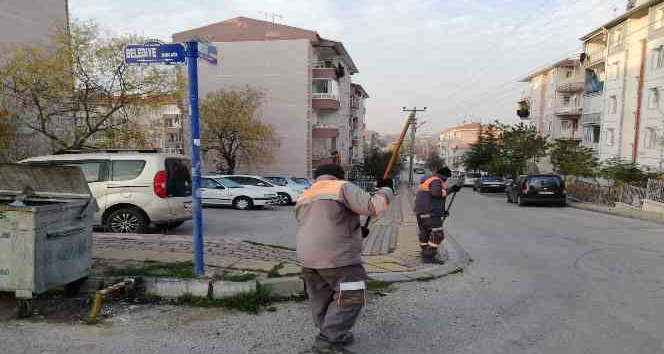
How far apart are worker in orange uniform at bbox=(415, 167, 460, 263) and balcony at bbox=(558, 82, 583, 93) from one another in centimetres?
4176

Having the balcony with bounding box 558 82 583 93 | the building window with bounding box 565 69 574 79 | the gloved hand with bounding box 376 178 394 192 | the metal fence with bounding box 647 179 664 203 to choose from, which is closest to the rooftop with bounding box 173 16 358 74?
the balcony with bounding box 558 82 583 93

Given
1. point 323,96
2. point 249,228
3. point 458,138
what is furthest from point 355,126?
point 458,138

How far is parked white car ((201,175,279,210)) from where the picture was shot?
15.9 metres

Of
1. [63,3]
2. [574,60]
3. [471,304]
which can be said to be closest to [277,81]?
[63,3]

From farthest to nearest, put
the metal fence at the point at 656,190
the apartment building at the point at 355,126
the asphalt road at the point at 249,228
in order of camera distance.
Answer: the apartment building at the point at 355,126 < the metal fence at the point at 656,190 < the asphalt road at the point at 249,228

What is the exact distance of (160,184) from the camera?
8.38 m

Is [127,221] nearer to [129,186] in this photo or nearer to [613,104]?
[129,186]

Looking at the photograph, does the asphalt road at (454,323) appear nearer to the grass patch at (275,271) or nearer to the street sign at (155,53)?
Answer: the grass patch at (275,271)

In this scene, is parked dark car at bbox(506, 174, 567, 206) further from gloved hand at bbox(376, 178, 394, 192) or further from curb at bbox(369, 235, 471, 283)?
gloved hand at bbox(376, 178, 394, 192)

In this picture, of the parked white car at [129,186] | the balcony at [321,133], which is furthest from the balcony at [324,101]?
the parked white car at [129,186]

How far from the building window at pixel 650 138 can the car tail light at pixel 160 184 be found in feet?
92.8

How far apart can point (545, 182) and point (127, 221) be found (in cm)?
1707

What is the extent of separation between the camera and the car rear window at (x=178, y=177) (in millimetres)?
8547

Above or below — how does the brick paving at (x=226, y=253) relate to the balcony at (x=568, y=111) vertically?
below
